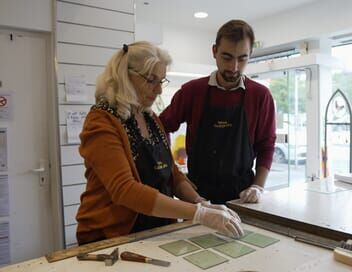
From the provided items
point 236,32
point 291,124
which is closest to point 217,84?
point 236,32

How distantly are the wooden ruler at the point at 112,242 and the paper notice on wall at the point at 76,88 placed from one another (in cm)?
151

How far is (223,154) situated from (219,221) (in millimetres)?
607

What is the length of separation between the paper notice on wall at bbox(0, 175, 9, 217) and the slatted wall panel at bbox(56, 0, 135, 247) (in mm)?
365

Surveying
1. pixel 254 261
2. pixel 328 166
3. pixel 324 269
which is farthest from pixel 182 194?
pixel 328 166

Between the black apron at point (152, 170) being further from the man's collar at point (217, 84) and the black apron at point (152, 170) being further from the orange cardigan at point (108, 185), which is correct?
the man's collar at point (217, 84)

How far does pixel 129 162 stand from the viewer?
3.70ft

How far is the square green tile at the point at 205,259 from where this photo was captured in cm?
91

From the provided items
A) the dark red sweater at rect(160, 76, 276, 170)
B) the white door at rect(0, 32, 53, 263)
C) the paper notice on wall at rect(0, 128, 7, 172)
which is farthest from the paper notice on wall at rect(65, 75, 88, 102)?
the dark red sweater at rect(160, 76, 276, 170)

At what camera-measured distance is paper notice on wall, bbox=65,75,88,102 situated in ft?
7.95

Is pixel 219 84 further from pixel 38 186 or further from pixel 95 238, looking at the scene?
pixel 38 186

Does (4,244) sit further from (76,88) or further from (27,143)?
(76,88)

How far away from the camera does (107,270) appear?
2.88 feet

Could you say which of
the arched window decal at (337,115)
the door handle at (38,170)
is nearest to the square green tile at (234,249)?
the door handle at (38,170)

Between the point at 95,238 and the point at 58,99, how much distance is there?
1.49m
